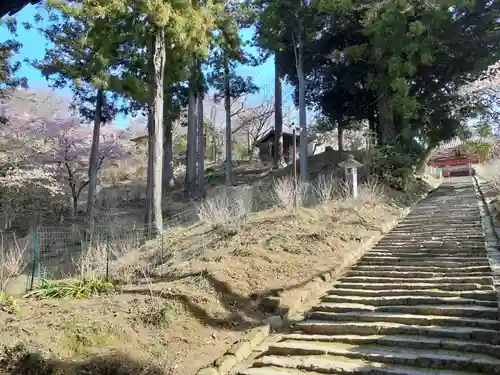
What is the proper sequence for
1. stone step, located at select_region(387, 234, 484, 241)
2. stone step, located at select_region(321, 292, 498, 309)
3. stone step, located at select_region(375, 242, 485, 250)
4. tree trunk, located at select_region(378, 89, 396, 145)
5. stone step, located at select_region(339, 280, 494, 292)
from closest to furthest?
1. stone step, located at select_region(321, 292, 498, 309)
2. stone step, located at select_region(339, 280, 494, 292)
3. stone step, located at select_region(375, 242, 485, 250)
4. stone step, located at select_region(387, 234, 484, 241)
5. tree trunk, located at select_region(378, 89, 396, 145)

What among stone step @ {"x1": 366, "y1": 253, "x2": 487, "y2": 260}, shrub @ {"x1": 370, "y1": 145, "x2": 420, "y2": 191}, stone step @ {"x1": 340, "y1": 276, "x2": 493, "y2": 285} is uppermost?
shrub @ {"x1": 370, "y1": 145, "x2": 420, "y2": 191}

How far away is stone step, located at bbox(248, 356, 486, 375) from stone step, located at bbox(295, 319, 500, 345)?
86 centimetres

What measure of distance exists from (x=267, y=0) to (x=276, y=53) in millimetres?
2687

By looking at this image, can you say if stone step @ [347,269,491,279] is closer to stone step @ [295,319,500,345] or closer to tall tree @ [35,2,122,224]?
stone step @ [295,319,500,345]

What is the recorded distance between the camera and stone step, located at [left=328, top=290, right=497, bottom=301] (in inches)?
280

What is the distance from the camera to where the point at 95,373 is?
4.70m

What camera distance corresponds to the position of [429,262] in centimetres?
909

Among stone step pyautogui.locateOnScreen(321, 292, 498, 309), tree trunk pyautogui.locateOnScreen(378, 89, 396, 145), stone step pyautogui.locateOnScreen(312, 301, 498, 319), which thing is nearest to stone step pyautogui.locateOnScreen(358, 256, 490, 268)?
stone step pyautogui.locateOnScreen(321, 292, 498, 309)

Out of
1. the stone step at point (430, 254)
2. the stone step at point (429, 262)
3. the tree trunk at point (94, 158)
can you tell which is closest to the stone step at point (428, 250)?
the stone step at point (430, 254)

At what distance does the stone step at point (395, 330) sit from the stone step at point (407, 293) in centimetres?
110

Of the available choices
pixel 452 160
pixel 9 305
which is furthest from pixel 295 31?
pixel 452 160

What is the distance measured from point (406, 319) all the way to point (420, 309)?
415 millimetres

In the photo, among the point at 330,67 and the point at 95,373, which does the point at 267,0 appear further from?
the point at 95,373

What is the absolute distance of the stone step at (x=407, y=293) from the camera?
23.3 feet
